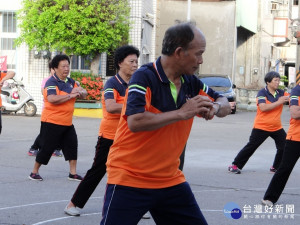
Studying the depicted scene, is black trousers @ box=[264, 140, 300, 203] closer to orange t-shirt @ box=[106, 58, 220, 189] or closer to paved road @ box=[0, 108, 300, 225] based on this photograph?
paved road @ box=[0, 108, 300, 225]

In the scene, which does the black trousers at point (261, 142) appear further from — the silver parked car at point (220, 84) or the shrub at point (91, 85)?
the silver parked car at point (220, 84)

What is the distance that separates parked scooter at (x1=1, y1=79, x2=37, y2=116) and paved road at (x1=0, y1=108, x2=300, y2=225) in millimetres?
5661

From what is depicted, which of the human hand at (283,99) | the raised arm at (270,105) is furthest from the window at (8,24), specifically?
the human hand at (283,99)

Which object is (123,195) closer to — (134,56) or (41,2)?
(134,56)

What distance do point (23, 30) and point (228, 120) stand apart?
8.05 m

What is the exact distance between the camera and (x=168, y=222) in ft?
16.0

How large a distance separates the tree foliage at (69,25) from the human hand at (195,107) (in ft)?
69.7

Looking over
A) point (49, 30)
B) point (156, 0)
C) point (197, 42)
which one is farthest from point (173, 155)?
point (156, 0)

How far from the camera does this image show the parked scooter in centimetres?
2416

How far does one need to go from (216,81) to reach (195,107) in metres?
27.6

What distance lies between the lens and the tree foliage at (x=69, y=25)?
25562mm

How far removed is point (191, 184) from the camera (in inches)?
419

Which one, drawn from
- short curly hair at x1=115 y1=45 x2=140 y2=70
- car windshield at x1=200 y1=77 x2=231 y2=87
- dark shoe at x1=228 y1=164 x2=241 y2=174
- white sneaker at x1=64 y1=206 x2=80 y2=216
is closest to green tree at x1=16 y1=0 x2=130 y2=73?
car windshield at x1=200 y1=77 x2=231 y2=87

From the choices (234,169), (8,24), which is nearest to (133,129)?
(234,169)
